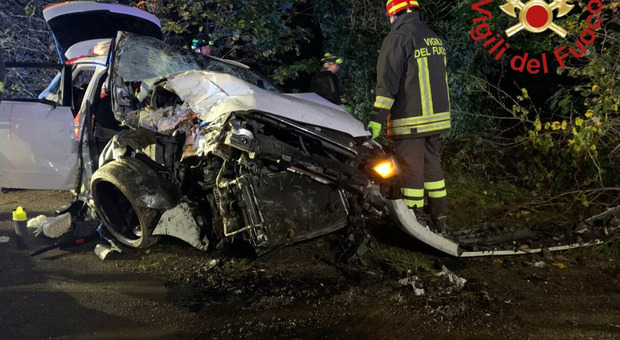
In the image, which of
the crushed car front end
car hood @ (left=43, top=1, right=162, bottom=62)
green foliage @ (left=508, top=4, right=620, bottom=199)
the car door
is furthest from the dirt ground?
car hood @ (left=43, top=1, right=162, bottom=62)

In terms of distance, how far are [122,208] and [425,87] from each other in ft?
9.06

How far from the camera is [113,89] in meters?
3.80

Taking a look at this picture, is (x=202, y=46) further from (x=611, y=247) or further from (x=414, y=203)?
(x=611, y=247)

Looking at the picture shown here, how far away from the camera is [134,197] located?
313cm

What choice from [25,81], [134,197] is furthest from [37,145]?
[25,81]

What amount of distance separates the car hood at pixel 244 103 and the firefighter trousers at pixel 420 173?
39 centimetres

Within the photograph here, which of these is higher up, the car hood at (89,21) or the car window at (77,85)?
the car hood at (89,21)

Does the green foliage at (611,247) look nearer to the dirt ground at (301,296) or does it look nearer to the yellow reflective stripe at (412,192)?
the dirt ground at (301,296)

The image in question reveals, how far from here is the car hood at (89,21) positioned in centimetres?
495

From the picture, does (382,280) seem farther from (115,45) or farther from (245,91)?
(115,45)

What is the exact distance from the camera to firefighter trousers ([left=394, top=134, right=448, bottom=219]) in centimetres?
333

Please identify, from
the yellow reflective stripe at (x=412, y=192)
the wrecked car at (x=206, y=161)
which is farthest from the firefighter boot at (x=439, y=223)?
the yellow reflective stripe at (x=412, y=192)

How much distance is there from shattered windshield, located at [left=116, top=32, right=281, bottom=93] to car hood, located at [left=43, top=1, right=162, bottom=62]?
1415mm

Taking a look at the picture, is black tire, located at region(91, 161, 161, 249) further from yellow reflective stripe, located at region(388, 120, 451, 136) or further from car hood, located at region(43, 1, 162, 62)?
car hood, located at region(43, 1, 162, 62)
